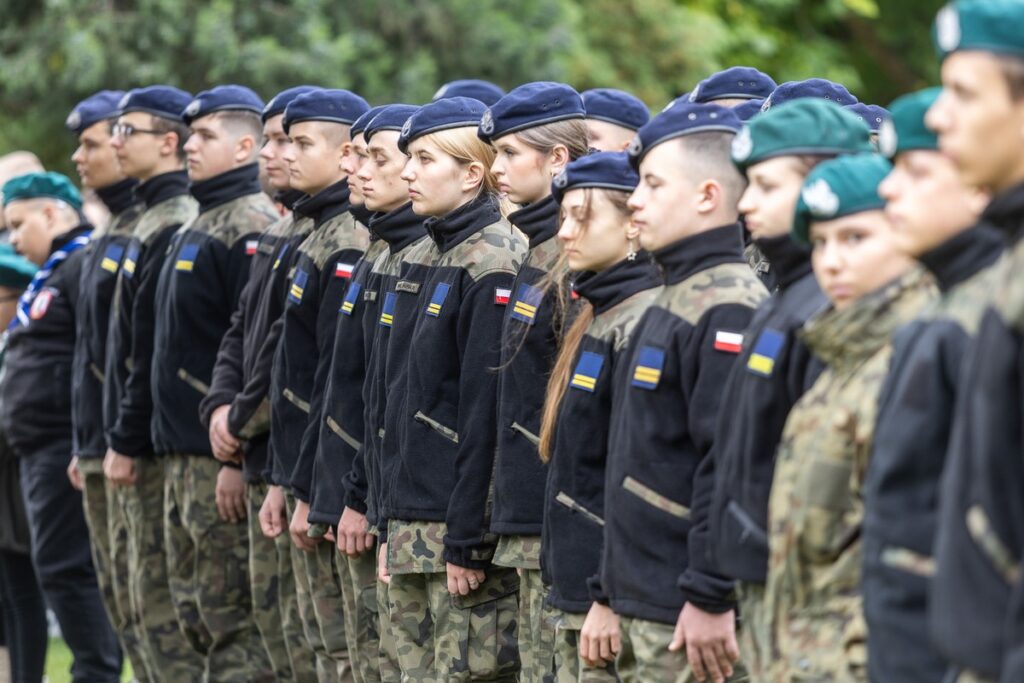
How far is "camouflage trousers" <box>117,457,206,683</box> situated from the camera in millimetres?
8234

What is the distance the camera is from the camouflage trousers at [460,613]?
6109 mm

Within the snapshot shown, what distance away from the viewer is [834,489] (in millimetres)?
3863

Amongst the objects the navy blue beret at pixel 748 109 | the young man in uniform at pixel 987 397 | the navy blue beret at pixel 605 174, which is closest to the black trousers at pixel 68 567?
the navy blue beret at pixel 748 109

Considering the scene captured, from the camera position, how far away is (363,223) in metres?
7.12

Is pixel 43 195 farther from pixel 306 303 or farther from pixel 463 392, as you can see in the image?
pixel 463 392

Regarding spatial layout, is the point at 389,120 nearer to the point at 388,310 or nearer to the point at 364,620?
the point at 388,310

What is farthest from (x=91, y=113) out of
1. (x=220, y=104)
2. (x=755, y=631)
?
(x=755, y=631)

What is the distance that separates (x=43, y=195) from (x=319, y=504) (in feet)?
11.3

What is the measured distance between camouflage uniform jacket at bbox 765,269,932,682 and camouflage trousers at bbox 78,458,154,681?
5.06 metres

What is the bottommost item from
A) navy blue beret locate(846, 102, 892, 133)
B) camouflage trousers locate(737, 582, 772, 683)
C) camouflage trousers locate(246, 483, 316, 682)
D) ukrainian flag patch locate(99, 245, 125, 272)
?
camouflage trousers locate(246, 483, 316, 682)

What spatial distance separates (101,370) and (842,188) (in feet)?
18.1

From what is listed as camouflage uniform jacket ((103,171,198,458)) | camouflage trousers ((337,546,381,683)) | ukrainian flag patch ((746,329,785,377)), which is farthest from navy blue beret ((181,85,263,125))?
ukrainian flag patch ((746,329,785,377))

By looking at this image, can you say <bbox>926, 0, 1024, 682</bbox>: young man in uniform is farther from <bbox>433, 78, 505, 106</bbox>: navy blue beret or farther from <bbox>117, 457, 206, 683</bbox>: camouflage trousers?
<bbox>117, 457, 206, 683</bbox>: camouflage trousers

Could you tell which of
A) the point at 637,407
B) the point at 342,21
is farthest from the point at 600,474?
the point at 342,21
